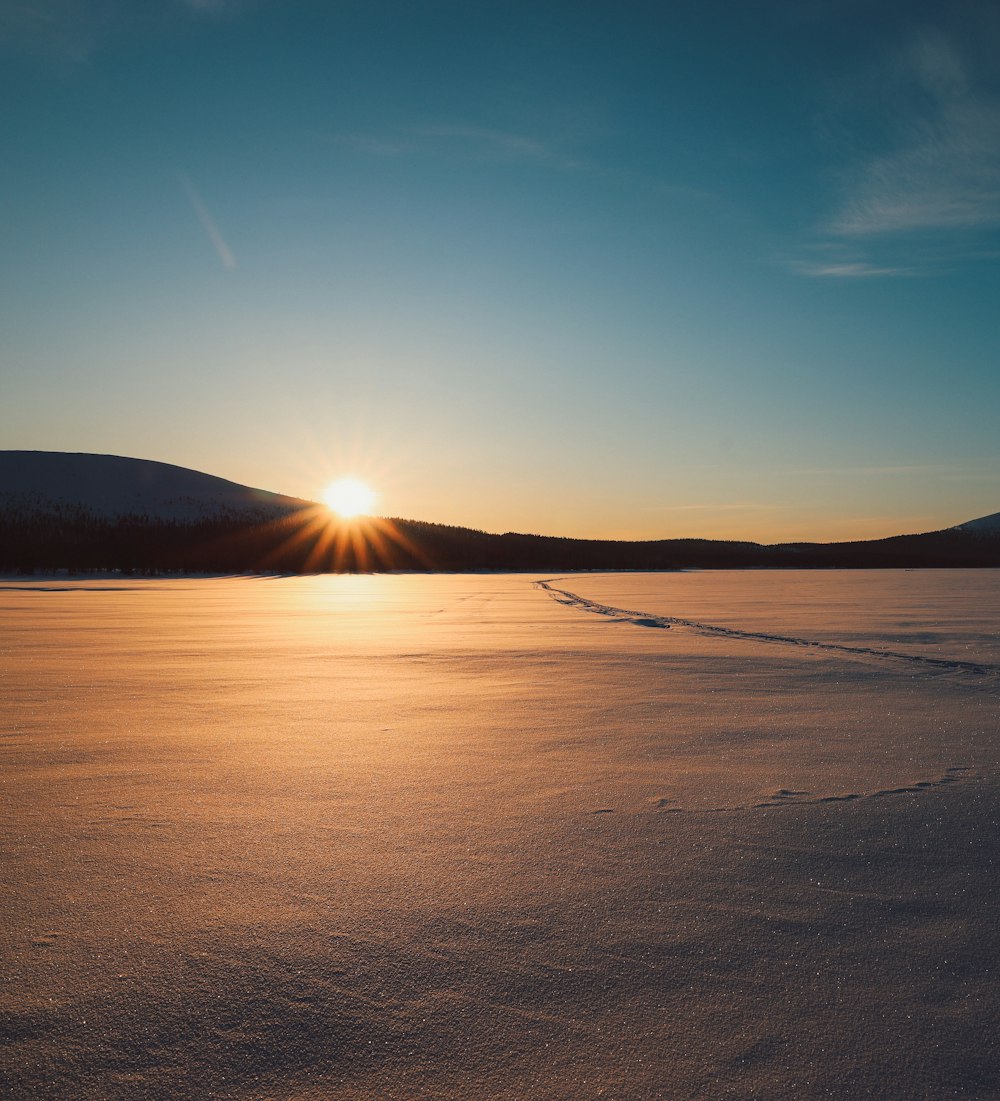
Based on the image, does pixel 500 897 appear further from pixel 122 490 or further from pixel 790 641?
pixel 122 490

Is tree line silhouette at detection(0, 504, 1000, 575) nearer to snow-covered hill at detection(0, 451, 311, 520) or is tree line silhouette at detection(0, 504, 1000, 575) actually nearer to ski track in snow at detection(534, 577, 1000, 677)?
snow-covered hill at detection(0, 451, 311, 520)

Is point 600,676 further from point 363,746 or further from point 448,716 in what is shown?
point 363,746

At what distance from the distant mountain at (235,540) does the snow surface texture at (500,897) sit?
3668 cm

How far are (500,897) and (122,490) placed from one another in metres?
73.0

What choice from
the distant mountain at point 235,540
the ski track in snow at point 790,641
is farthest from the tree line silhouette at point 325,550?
the ski track in snow at point 790,641

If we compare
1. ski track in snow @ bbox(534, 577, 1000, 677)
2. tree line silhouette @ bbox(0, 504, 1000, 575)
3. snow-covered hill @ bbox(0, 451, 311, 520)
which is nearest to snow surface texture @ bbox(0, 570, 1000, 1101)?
ski track in snow @ bbox(534, 577, 1000, 677)

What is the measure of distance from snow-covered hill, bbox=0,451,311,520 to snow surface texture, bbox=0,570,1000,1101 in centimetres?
6158

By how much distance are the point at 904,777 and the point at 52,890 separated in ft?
9.37

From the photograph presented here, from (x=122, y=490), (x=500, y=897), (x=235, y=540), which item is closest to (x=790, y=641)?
(x=500, y=897)

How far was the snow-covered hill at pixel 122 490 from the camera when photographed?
61.6 m

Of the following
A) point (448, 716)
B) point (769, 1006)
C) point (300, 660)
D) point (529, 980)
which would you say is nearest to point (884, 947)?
point (769, 1006)

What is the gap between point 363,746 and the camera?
3375 mm

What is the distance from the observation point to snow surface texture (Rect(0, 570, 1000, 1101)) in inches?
50.7

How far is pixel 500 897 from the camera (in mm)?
1883
